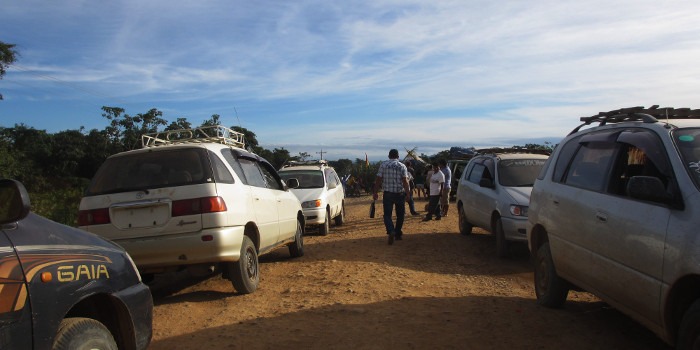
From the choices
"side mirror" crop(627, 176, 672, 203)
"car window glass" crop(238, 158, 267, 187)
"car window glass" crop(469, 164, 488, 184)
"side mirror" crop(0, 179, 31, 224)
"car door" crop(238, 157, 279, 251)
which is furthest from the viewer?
"car window glass" crop(469, 164, 488, 184)

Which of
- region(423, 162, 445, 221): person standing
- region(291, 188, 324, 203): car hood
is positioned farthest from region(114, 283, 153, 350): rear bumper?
region(423, 162, 445, 221): person standing

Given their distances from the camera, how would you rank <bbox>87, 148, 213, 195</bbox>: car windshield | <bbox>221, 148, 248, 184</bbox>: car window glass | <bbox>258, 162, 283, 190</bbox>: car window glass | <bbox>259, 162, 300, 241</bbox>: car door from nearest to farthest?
1. <bbox>87, 148, 213, 195</bbox>: car windshield
2. <bbox>221, 148, 248, 184</bbox>: car window glass
3. <bbox>259, 162, 300, 241</bbox>: car door
4. <bbox>258, 162, 283, 190</bbox>: car window glass

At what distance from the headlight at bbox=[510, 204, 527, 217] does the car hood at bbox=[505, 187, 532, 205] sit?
0.07 metres

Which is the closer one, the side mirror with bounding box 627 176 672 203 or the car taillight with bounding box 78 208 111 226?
the side mirror with bounding box 627 176 672 203

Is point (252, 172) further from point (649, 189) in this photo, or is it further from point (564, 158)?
point (649, 189)

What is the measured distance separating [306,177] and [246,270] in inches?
282

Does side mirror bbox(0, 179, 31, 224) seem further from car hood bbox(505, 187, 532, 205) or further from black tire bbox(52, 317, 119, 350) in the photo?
car hood bbox(505, 187, 532, 205)

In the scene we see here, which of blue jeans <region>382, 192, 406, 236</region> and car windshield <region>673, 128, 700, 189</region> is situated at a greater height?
car windshield <region>673, 128, 700, 189</region>

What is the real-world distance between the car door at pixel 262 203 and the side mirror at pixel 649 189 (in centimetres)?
429

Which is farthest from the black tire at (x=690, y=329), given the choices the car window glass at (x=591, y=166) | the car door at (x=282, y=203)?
the car door at (x=282, y=203)

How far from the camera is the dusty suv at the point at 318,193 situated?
11953mm

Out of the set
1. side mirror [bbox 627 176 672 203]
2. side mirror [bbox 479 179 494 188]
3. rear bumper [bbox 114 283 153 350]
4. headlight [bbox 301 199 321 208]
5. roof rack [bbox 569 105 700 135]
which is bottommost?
headlight [bbox 301 199 321 208]

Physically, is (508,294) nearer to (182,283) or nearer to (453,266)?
(453,266)

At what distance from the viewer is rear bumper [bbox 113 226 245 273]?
5461mm
